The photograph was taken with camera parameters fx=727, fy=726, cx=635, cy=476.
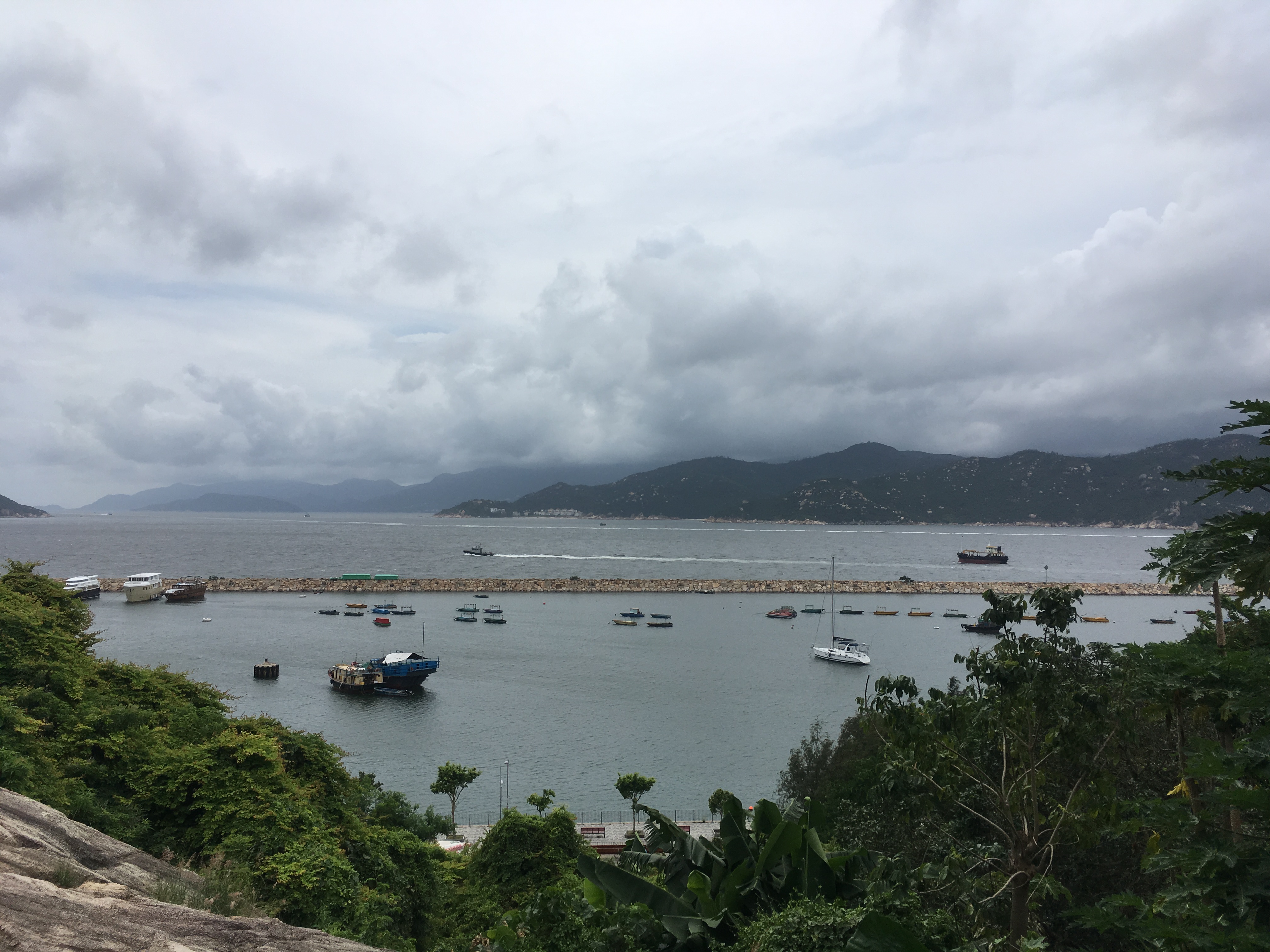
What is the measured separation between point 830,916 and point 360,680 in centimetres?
4802

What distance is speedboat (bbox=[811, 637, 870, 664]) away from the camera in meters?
58.2

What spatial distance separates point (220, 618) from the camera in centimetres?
7244

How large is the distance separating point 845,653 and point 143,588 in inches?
3022

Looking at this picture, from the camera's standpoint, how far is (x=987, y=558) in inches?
5497

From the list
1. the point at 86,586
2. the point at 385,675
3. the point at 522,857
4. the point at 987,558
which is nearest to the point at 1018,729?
the point at 522,857

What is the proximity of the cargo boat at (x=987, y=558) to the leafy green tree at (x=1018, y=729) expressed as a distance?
142 metres

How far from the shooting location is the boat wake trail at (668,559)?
134 meters

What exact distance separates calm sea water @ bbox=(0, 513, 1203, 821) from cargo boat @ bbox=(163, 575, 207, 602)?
4.98ft

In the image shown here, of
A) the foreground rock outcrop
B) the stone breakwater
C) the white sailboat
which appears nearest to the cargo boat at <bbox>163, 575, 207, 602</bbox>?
the stone breakwater

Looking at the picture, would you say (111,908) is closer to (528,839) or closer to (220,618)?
(528,839)

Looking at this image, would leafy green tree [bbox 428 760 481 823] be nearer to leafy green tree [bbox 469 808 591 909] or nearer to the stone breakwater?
leafy green tree [bbox 469 808 591 909]

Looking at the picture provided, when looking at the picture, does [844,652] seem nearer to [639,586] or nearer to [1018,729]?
[639,586]

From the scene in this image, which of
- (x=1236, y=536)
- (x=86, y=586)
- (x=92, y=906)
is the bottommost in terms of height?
(x=86, y=586)

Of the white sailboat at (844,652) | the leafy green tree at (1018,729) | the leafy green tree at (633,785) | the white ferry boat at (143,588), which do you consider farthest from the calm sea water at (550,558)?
the leafy green tree at (1018,729)
